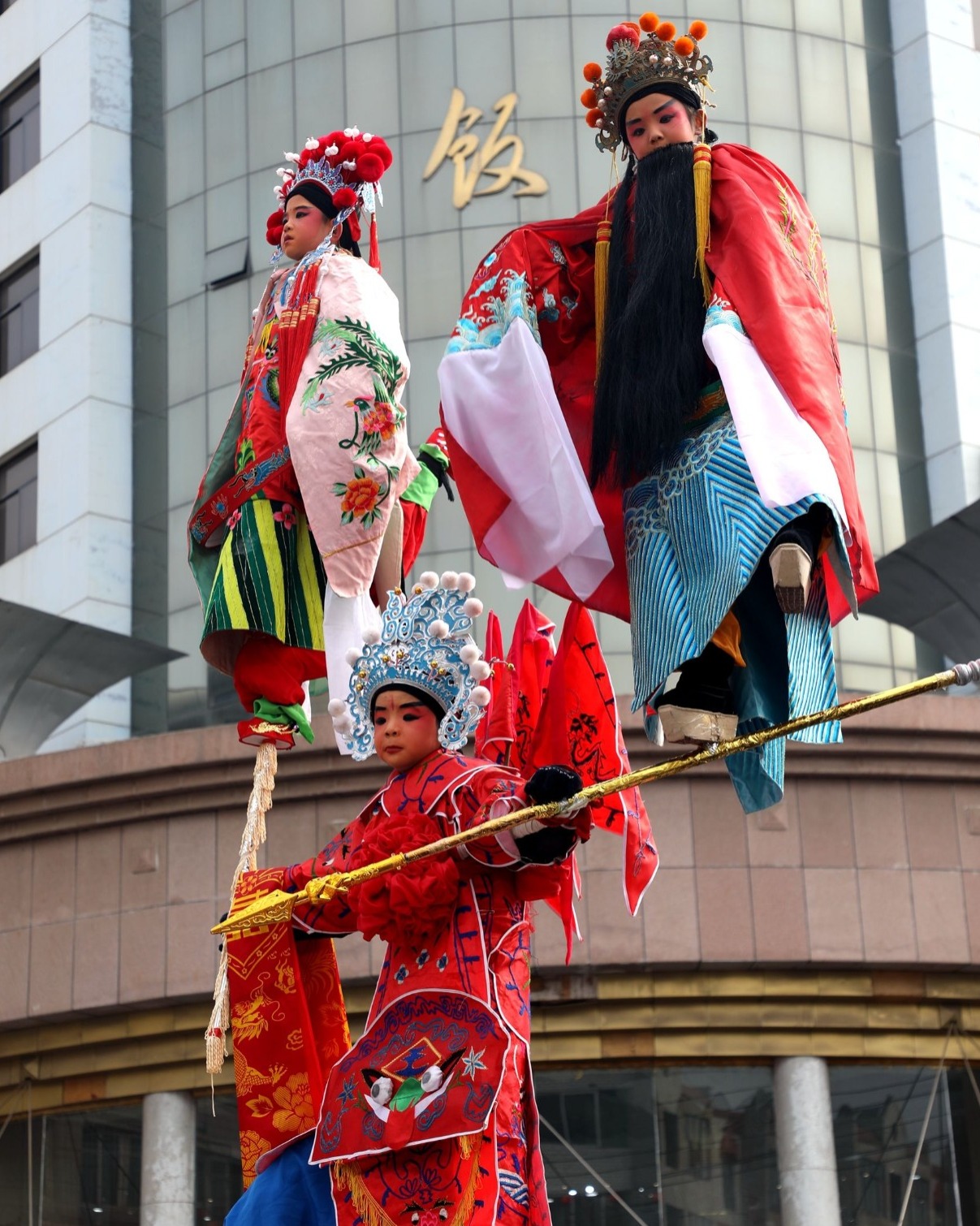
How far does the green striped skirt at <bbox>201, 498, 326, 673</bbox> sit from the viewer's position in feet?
22.9

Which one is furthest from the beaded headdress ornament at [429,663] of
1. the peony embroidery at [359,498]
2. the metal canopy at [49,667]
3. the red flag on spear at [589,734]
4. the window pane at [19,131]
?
the window pane at [19,131]

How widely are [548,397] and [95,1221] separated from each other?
8.53m

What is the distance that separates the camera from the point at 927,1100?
41.8 ft

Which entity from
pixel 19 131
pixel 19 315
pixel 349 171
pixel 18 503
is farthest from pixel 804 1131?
pixel 19 131

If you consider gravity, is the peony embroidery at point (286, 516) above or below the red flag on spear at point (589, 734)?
above

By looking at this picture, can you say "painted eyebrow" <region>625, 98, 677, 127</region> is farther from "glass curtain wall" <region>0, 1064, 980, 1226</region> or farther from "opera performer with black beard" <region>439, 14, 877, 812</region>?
"glass curtain wall" <region>0, 1064, 980, 1226</region>

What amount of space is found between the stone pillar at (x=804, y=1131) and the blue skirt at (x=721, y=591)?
6.62 meters

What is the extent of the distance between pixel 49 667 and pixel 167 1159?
4378 millimetres

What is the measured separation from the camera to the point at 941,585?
1506cm

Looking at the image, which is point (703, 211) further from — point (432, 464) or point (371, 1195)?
point (371, 1195)

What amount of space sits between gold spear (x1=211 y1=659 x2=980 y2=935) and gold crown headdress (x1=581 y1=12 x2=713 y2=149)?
75.2 inches

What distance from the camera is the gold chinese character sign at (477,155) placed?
18.2 meters

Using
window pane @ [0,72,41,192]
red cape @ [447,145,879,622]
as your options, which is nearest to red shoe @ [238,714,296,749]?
red cape @ [447,145,879,622]

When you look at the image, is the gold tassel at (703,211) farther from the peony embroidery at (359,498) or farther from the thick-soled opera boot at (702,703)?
the peony embroidery at (359,498)
